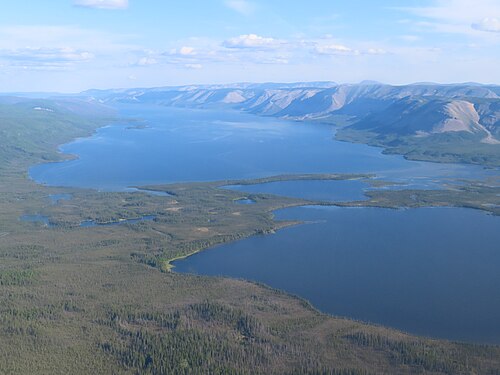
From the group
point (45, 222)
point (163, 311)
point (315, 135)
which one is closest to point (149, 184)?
point (45, 222)

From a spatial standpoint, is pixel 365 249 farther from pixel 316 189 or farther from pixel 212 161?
pixel 212 161

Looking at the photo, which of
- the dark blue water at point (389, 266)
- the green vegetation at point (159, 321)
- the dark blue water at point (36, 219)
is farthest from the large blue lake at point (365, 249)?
the dark blue water at point (36, 219)


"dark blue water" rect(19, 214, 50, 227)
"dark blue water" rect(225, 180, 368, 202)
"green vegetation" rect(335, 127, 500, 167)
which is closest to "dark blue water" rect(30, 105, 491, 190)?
"green vegetation" rect(335, 127, 500, 167)

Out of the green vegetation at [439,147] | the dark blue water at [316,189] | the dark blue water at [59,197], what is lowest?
the dark blue water at [59,197]

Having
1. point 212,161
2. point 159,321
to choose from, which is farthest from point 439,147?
point 159,321

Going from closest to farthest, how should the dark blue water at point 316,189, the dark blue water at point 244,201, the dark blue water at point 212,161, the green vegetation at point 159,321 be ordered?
the green vegetation at point 159,321, the dark blue water at point 244,201, the dark blue water at point 316,189, the dark blue water at point 212,161

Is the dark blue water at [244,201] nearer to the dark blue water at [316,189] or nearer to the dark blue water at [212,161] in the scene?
the dark blue water at [316,189]

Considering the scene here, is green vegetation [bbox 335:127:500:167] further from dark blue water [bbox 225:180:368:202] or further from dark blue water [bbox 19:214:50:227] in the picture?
dark blue water [bbox 19:214:50:227]
